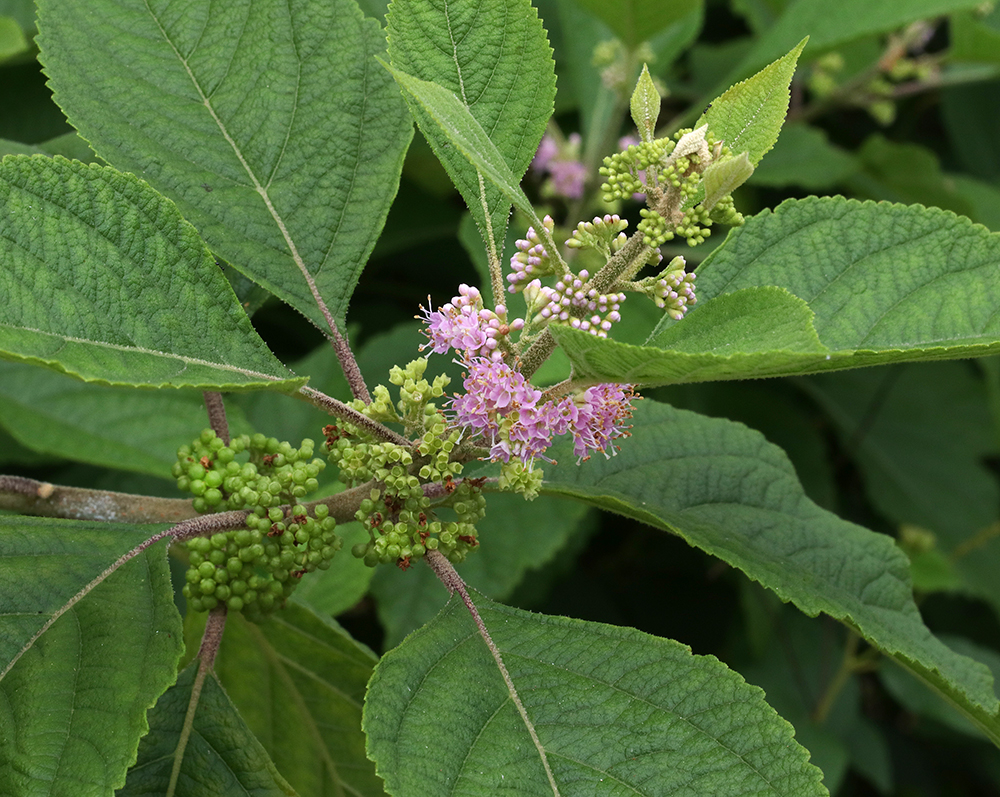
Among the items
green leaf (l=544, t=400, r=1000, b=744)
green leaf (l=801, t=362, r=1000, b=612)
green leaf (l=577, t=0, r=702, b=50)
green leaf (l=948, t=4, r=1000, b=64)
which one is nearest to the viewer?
green leaf (l=544, t=400, r=1000, b=744)

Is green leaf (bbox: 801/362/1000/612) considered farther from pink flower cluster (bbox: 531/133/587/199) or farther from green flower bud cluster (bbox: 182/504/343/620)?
green flower bud cluster (bbox: 182/504/343/620)

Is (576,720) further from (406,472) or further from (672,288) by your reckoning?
(672,288)

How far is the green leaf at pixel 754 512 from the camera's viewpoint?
72.4 inches

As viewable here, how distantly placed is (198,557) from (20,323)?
53 centimetres

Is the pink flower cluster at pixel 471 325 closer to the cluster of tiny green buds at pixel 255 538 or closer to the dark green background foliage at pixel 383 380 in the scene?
the dark green background foliage at pixel 383 380

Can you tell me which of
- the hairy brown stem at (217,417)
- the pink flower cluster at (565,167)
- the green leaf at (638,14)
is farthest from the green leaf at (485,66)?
the pink flower cluster at (565,167)

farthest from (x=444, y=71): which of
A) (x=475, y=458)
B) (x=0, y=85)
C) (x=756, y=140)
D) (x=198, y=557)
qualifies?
(x=0, y=85)

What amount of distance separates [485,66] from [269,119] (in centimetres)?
43

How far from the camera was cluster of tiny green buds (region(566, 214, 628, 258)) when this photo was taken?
1.53 meters

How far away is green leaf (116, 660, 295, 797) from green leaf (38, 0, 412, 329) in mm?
714

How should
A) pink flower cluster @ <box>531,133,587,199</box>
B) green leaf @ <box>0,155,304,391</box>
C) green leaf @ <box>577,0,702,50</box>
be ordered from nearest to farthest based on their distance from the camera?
green leaf @ <box>0,155,304,391</box> < green leaf @ <box>577,0,702,50</box> < pink flower cluster @ <box>531,133,587,199</box>

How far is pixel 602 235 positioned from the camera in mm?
1559

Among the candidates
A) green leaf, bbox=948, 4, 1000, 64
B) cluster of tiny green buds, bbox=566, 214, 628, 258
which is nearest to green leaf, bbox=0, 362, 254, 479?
cluster of tiny green buds, bbox=566, 214, 628, 258

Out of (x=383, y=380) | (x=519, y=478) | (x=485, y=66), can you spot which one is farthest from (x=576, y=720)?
(x=383, y=380)
